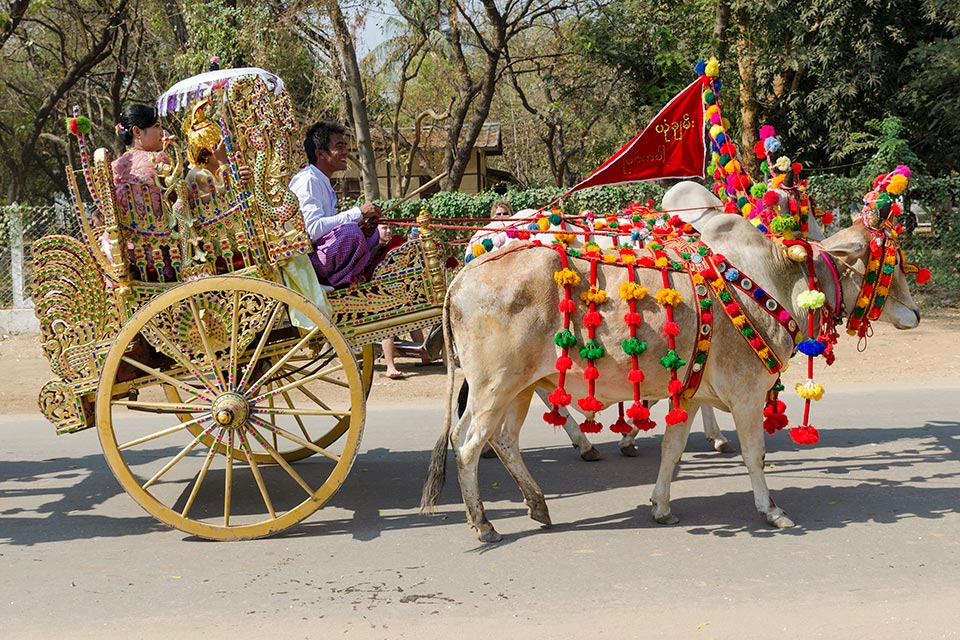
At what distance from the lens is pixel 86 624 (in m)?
3.92

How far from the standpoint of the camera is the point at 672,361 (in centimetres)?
480

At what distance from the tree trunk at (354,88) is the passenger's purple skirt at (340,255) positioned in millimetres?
10905

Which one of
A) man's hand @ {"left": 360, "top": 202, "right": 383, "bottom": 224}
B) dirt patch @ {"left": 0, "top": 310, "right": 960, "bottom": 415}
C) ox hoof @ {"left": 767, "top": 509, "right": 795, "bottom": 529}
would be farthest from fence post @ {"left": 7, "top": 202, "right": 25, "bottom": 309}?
ox hoof @ {"left": 767, "top": 509, "right": 795, "bottom": 529}

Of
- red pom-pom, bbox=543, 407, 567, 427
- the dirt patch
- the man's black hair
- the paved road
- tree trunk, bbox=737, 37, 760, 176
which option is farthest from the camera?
tree trunk, bbox=737, 37, 760, 176

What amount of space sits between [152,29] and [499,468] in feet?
63.0

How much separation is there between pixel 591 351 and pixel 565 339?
15 cm

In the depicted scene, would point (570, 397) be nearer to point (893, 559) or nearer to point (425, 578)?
point (425, 578)

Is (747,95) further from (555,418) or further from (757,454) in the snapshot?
(555,418)

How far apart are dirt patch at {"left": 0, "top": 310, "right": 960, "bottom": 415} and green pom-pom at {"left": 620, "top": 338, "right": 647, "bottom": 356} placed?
4.58m

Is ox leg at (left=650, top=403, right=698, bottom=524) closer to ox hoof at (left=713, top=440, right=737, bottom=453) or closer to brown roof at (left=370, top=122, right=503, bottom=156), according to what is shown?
ox hoof at (left=713, top=440, right=737, bottom=453)

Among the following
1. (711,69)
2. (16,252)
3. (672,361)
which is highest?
(711,69)

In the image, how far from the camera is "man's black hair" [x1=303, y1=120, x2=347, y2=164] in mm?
5688

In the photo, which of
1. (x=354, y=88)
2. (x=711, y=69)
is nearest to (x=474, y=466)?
(x=711, y=69)

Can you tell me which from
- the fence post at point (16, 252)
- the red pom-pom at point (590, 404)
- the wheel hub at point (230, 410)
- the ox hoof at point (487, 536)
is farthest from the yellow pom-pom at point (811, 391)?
the fence post at point (16, 252)
